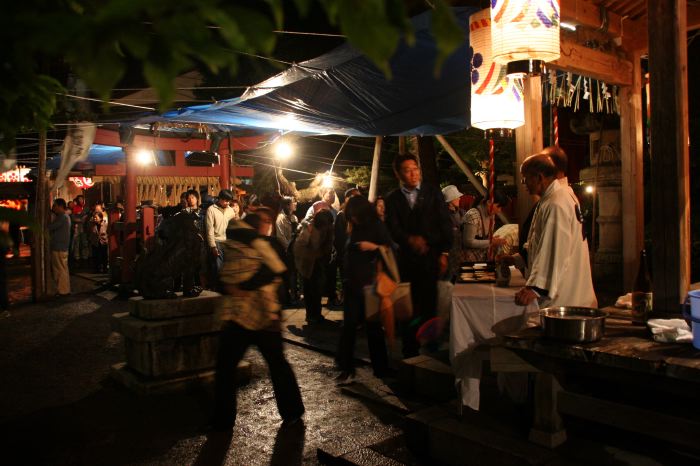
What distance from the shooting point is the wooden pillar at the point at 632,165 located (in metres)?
7.09

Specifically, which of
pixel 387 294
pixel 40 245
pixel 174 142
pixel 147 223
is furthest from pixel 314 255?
pixel 174 142

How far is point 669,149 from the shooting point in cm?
407

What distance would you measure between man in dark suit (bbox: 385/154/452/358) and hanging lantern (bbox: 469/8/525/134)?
3.24 feet

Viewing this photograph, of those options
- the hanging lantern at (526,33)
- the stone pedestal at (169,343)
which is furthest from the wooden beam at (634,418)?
the stone pedestal at (169,343)

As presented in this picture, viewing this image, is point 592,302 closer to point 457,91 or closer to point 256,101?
point 457,91

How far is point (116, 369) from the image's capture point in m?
6.92

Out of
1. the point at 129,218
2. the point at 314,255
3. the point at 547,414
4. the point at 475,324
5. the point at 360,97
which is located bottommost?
the point at 547,414

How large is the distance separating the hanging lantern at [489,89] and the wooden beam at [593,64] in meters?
0.56

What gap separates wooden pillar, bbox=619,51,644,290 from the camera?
23.2 feet

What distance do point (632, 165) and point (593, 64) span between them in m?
1.54

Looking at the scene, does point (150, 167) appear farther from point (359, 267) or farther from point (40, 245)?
point (359, 267)

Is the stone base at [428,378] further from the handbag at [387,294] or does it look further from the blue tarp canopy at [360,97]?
the blue tarp canopy at [360,97]

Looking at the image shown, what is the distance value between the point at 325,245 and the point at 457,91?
3.62 metres

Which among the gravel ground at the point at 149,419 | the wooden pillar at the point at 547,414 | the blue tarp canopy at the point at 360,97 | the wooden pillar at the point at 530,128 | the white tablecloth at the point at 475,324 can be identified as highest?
the blue tarp canopy at the point at 360,97
